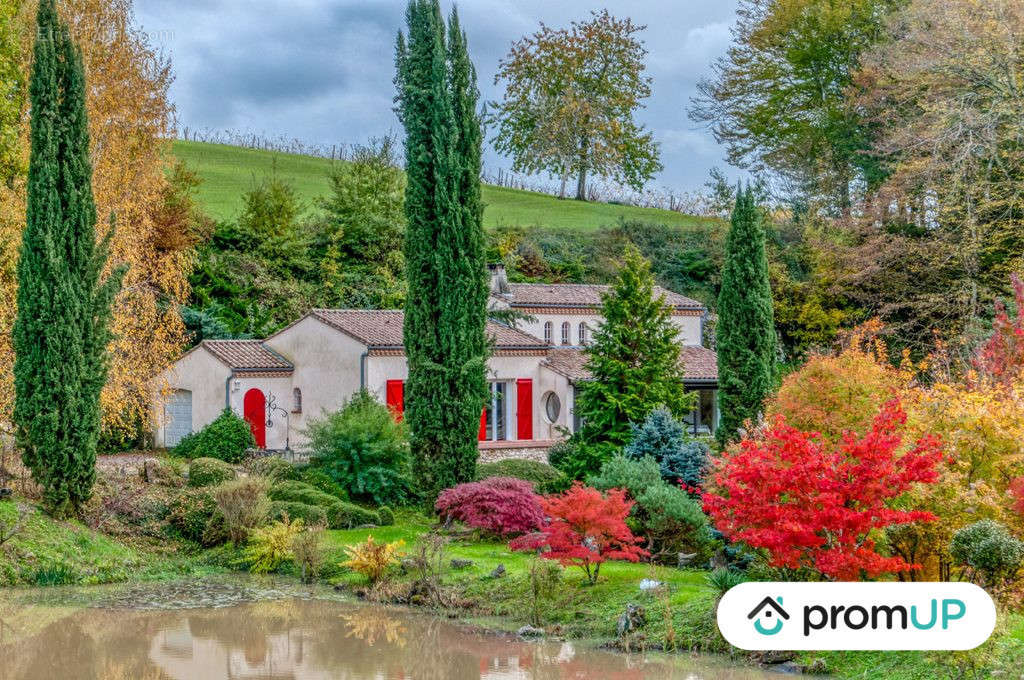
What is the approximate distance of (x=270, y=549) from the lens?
65.5ft

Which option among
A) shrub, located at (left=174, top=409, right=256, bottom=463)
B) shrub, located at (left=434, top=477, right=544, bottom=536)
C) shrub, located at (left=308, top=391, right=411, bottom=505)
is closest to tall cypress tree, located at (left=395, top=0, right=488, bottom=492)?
shrub, located at (left=308, top=391, right=411, bottom=505)

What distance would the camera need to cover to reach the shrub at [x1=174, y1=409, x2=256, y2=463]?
27484mm

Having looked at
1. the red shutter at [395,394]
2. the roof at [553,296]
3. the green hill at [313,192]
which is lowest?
the red shutter at [395,394]

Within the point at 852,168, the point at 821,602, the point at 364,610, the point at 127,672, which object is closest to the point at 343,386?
the point at 364,610

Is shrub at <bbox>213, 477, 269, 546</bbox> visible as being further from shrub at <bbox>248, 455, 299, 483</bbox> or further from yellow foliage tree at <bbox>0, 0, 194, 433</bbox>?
yellow foliage tree at <bbox>0, 0, 194, 433</bbox>

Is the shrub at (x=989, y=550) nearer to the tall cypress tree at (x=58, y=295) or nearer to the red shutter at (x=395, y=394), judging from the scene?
the tall cypress tree at (x=58, y=295)

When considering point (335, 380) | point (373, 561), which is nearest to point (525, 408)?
point (335, 380)

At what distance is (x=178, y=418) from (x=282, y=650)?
17786mm

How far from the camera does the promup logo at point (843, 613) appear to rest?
39.9 feet

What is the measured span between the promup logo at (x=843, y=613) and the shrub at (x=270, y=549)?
30.3ft

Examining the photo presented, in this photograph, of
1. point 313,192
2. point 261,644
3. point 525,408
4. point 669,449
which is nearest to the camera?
point 261,644

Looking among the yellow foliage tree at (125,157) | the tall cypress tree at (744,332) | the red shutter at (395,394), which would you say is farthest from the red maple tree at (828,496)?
the red shutter at (395,394)

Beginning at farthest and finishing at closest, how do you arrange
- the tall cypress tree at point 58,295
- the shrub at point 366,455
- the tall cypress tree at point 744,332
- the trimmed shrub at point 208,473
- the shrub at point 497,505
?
the tall cypress tree at point 744,332
the shrub at point 366,455
the trimmed shrub at point 208,473
the shrub at point 497,505
the tall cypress tree at point 58,295

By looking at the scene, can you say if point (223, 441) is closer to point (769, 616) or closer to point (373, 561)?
point (373, 561)
